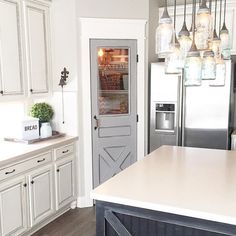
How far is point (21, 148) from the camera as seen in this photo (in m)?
2.98

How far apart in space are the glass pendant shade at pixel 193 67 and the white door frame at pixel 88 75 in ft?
6.31

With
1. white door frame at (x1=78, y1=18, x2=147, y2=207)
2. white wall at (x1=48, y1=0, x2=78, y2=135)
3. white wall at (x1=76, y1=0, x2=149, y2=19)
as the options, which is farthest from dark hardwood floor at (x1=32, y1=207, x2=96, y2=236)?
white wall at (x1=76, y1=0, x2=149, y2=19)

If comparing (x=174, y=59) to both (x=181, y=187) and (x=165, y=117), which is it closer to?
(x=181, y=187)

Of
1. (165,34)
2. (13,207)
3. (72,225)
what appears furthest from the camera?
(72,225)

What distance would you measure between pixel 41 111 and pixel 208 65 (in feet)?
7.25

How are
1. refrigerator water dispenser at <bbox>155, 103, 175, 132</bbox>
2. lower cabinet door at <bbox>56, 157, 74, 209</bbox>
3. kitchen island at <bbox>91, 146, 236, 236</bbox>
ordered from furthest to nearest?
1. refrigerator water dispenser at <bbox>155, 103, 175, 132</bbox>
2. lower cabinet door at <bbox>56, 157, 74, 209</bbox>
3. kitchen island at <bbox>91, 146, 236, 236</bbox>

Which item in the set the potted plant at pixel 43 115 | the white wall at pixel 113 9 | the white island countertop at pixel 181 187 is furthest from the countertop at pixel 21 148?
the white wall at pixel 113 9

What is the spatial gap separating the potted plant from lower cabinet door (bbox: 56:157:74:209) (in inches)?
15.8

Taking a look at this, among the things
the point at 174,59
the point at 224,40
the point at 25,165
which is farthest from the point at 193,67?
the point at 25,165

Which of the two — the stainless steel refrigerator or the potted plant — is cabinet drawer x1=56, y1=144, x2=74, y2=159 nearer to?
the potted plant

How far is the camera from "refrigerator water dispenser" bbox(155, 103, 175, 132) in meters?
3.90

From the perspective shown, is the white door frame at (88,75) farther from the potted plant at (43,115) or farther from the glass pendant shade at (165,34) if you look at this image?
the glass pendant shade at (165,34)

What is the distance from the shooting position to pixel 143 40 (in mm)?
3783

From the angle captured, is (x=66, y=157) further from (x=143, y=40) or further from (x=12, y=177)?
(x=143, y=40)
